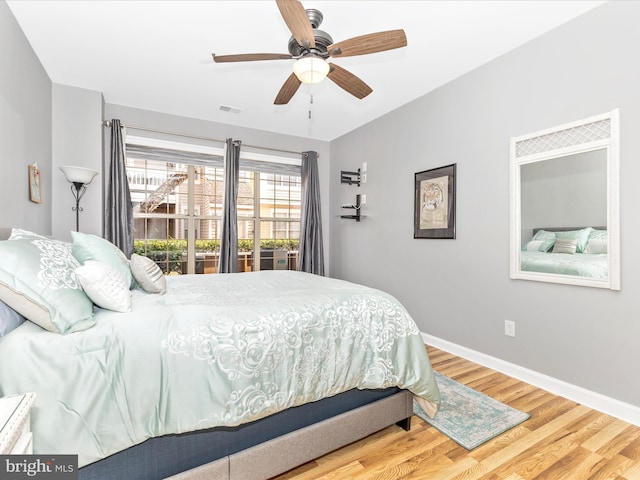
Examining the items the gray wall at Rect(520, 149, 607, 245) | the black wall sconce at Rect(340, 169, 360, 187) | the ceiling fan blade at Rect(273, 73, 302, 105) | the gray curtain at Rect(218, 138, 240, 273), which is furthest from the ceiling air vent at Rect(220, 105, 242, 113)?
the gray wall at Rect(520, 149, 607, 245)

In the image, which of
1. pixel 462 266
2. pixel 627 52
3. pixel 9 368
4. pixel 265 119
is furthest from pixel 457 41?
pixel 9 368

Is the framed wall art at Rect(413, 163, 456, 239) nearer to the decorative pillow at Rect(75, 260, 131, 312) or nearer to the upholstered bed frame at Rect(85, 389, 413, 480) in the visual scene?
the upholstered bed frame at Rect(85, 389, 413, 480)

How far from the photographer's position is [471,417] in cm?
204

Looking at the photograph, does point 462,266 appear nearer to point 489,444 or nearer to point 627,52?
point 489,444

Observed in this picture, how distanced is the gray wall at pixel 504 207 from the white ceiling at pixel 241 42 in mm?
240

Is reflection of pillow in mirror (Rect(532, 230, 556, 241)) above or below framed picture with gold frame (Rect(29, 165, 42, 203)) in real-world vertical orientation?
below

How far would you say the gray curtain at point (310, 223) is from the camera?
4895 mm

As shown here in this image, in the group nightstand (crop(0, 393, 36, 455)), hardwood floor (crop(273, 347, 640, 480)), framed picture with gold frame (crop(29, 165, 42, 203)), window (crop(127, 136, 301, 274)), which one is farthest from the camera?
window (crop(127, 136, 301, 274))

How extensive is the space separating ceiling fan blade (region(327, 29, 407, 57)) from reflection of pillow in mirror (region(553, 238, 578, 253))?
70.6 inches

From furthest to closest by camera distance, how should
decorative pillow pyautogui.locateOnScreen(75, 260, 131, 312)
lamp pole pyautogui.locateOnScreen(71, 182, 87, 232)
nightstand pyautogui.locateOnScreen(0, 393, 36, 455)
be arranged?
lamp pole pyautogui.locateOnScreen(71, 182, 87, 232) → decorative pillow pyautogui.locateOnScreen(75, 260, 131, 312) → nightstand pyautogui.locateOnScreen(0, 393, 36, 455)

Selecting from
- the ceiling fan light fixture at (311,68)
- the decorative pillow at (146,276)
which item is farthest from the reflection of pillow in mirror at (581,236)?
the decorative pillow at (146,276)

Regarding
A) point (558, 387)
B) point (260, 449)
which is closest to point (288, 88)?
point (260, 449)

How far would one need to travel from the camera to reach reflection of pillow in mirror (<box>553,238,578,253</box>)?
2309 millimetres

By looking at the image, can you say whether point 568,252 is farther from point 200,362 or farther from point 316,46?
point 200,362
